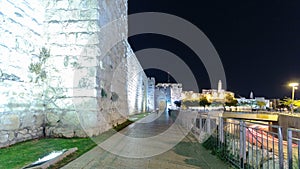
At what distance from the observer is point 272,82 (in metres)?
68.6

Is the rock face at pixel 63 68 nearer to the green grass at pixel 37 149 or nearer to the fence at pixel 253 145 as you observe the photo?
the green grass at pixel 37 149

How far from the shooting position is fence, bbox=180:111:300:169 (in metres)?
2.34

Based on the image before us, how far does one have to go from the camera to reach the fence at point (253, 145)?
92.3 inches

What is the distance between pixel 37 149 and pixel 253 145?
3.21 meters

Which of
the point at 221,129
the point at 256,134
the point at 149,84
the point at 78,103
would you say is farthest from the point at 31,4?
the point at 149,84

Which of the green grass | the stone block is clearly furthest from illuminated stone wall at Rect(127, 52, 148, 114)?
the stone block

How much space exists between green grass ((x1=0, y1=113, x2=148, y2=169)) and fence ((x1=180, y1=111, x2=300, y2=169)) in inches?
89.6

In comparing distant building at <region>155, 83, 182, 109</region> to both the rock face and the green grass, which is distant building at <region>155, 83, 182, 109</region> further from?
the green grass

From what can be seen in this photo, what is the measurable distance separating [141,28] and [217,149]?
10.8 m

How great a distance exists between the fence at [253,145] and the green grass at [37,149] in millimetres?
2277

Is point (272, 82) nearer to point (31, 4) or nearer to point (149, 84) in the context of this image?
point (149, 84)

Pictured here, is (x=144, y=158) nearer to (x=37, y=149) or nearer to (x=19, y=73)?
(x=37, y=149)

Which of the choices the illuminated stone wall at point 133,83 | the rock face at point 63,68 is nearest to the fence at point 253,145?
the rock face at point 63,68

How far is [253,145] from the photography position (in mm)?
3135
